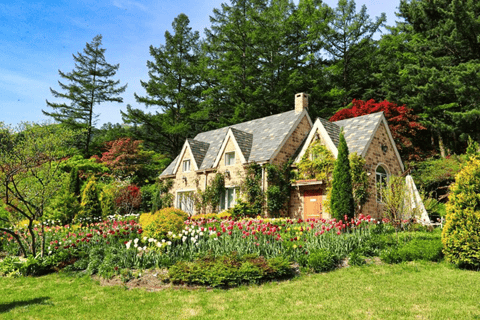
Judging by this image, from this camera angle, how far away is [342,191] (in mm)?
14789

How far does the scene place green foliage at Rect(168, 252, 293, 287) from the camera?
8438mm

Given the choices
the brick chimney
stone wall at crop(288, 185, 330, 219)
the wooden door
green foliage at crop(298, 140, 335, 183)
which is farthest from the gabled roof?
the brick chimney

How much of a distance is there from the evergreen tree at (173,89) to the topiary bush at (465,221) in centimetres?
2989

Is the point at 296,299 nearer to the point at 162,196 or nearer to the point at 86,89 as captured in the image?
the point at 162,196

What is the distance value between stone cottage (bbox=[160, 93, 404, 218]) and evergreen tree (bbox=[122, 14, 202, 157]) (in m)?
12.9

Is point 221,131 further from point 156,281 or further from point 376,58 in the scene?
point 156,281

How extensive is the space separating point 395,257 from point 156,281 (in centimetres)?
652

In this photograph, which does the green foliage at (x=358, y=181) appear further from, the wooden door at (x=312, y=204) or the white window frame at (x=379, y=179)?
the wooden door at (x=312, y=204)

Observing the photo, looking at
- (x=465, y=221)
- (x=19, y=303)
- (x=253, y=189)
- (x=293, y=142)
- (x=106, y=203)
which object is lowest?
(x=19, y=303)

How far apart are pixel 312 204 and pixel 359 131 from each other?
4.76 m

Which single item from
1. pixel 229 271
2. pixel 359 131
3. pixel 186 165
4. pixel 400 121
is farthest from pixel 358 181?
pixel 186 165

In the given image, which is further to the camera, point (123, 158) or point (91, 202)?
point (123, 158)

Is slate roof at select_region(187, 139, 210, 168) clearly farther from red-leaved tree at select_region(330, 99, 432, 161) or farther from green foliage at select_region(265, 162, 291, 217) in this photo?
red-leaved tree at select_region(330, 99, 432, 161)

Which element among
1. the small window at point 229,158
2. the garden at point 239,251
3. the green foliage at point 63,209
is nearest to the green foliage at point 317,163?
the garden at point 239,251
